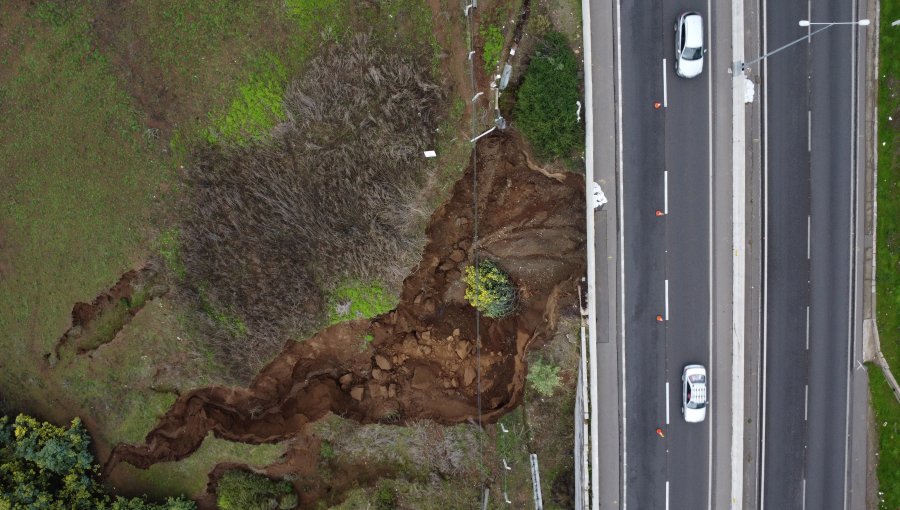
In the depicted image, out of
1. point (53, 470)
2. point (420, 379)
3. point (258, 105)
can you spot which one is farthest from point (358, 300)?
point (53, 470)

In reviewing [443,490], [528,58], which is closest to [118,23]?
[528,58]

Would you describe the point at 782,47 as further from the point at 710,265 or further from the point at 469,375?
the point at 469,375

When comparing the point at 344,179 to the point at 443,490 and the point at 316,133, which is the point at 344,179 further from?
the point at 443,490

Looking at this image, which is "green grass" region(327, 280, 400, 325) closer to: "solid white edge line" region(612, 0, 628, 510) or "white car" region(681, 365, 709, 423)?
"solid white edge line" region(612, 0, 628, 510)

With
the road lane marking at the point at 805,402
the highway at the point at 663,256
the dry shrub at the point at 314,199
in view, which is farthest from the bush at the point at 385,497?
the road lane marking at the point at 805,402

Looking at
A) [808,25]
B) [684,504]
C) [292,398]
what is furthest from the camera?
[292,398]

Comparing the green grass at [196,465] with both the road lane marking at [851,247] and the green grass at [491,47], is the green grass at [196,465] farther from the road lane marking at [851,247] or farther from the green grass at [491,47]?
the road lane marking at [851,247]

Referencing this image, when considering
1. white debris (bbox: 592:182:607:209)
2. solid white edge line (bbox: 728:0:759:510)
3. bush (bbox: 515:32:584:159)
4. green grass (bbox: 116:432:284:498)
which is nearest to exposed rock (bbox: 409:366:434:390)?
green grass (bbox: 116:432:284:498)
